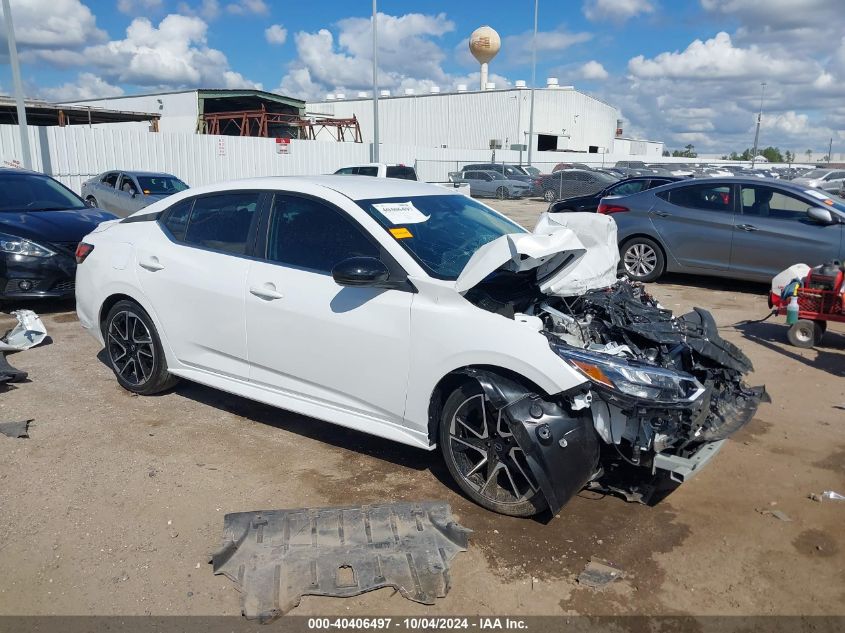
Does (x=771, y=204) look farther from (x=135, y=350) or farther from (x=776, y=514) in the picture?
(x=135, y=350)

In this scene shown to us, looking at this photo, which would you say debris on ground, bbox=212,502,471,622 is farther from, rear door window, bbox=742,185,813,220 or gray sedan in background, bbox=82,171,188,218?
gray sedan in background, bbox=82,171,188,218

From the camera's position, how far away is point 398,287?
11.7 ft

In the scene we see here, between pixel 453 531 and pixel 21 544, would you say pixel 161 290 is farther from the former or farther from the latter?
pixel 453 531

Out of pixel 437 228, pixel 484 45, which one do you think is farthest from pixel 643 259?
pixel 484 45

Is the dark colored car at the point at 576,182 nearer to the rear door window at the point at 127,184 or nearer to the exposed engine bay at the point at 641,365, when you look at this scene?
the rear door window at the point at 127,184

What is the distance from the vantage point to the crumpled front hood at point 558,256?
132 inches

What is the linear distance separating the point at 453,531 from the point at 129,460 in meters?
2.15

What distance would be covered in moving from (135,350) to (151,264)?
2.42 ft

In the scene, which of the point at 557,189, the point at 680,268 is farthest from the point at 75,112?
the point at 680,268

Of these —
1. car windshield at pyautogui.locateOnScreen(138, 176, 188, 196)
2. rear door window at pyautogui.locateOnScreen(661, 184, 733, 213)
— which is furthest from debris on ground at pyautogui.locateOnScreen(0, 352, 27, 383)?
car windshield at pyautogui.locateOnScreen(138, 176, 188, 196)

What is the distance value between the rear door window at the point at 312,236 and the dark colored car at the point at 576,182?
72.1 feet

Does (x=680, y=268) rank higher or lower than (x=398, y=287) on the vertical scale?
lower

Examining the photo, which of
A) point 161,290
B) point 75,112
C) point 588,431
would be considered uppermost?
point 75,112

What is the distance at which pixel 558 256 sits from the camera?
388 cm
